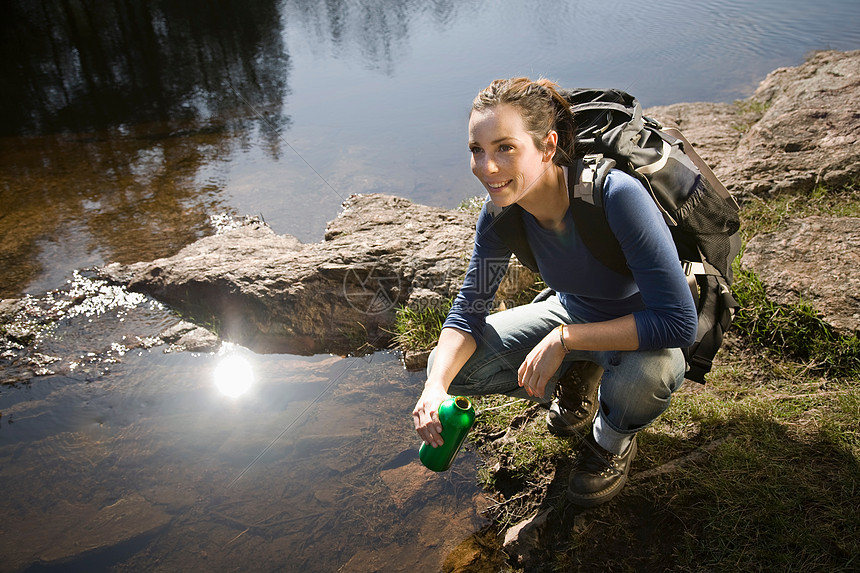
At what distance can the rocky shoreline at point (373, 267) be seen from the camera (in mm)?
A: 3771

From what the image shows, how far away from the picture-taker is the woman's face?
80.1 inches

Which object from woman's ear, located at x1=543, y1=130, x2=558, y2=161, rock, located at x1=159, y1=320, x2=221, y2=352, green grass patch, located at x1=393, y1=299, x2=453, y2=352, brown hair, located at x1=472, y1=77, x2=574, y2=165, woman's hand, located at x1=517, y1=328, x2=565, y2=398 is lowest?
rock, located at x1=159, y1=320, x2=221, y2=352

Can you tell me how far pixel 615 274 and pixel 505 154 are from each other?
63 centimetres

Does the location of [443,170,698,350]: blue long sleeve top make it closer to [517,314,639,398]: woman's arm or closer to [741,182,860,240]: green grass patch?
[517,314,639,398]: woman's arm

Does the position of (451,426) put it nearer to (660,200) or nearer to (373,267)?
(660,200)

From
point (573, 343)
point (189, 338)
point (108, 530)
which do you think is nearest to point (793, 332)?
point (573, 343)

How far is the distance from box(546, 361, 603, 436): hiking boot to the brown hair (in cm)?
100

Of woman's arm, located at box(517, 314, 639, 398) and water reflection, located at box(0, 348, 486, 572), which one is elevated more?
woman's arm, located at box(517, 314, 639, 398)

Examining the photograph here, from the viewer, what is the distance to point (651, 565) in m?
2.07

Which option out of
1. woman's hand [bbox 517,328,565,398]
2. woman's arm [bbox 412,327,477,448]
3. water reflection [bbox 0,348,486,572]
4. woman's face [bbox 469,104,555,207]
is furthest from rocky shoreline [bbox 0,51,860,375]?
woman's face [bbox 469,104,555,207]

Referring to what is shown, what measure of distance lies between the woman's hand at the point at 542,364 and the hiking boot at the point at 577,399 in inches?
18.1

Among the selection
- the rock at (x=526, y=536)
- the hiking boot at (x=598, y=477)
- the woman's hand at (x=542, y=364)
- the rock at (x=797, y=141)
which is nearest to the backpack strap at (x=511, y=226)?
the woman's hand at (x=542, y=364)

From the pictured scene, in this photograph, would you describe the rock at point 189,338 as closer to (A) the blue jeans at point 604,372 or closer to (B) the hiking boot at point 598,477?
(A) the blue jeans at point 604,372

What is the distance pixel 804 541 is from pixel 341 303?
2.89 meters
